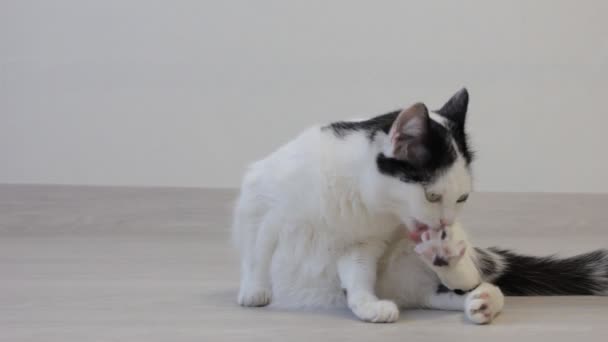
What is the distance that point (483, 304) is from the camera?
4.27ft

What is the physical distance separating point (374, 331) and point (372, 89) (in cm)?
172

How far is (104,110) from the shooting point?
271 cm

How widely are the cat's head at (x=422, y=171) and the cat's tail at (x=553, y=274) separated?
12.6 inches

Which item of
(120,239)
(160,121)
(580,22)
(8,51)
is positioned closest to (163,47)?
(160,121)

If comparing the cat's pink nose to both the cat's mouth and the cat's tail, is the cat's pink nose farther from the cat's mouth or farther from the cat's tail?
the cat's tail

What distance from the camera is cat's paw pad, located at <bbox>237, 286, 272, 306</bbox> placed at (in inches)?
56.8

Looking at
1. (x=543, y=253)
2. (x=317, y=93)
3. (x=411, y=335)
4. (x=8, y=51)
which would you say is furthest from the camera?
(x=317, y=93)

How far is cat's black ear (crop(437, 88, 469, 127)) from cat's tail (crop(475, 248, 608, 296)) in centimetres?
32

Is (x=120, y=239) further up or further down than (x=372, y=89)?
further down

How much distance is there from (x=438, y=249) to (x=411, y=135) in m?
0.22

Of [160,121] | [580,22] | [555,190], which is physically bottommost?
[555,190]

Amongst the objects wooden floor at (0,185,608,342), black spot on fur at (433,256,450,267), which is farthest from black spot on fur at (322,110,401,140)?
wooden floor at (0,185,608,342)

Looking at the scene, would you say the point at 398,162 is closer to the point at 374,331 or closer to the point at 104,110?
the point at 374,331

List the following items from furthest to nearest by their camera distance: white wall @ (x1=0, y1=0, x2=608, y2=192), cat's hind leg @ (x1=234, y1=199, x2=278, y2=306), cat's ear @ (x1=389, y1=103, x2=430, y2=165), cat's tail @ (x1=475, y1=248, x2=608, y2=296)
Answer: white wall @ (x1=0, y1=0, x2=608, y2=192) < cat's tail @ (x1=475, y1=248, x2=608, y2=296) < cat's hind leg @ (x1=234, y1=199, x2=278, y2=306) < cat's ear @ (x1=389, y1=103, x2=430, y2=165)
